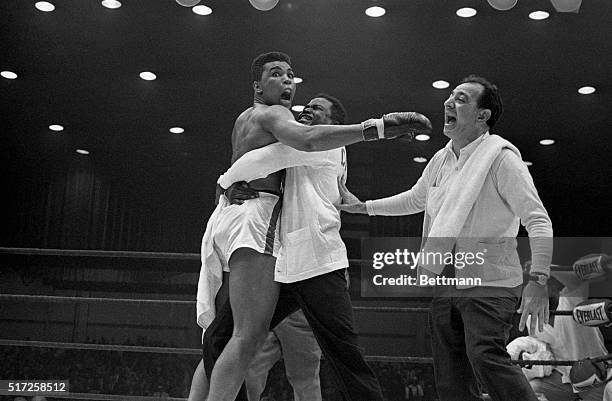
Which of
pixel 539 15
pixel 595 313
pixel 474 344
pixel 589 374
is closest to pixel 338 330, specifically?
pixel 474 344

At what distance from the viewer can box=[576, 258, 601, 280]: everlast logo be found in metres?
2.81

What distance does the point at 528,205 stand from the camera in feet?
5.86

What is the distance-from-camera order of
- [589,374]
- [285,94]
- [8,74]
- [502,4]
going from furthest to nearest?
[8,74]
[502,4]
[589,374]
[285,94]

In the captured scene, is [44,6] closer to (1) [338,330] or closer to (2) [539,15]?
(2) [539,15]

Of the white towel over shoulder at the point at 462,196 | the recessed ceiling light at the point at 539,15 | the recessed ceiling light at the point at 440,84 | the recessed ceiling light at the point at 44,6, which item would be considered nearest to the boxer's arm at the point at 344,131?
the white towel over shoulder at the point at 462,196

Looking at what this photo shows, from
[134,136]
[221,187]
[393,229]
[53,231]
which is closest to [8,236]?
[53,231]

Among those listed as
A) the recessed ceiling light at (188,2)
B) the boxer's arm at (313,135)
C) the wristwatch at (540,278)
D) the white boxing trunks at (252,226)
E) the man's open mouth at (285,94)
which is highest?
the recessed ceiling light at (188,2)

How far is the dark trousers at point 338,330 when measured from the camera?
1.75 meters

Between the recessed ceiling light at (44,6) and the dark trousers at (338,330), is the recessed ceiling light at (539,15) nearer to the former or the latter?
the recessed ceiling light at (44,6)

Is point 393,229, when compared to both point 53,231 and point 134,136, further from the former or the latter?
point 53,231

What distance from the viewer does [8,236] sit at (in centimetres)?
586

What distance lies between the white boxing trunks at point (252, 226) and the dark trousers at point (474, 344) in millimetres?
441

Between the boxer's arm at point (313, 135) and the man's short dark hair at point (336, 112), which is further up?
the man's short dark hair at point (336, 112)

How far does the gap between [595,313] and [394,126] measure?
3.67ft
